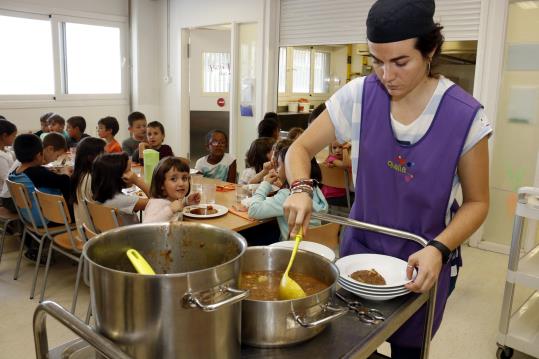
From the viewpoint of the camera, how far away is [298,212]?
1023mm

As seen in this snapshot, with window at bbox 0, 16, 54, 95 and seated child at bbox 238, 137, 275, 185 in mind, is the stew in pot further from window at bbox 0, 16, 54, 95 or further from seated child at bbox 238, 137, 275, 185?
window at bbox 0, 16, 54, 95

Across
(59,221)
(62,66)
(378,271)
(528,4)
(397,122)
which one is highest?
(528,4)

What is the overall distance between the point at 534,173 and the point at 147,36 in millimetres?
5071

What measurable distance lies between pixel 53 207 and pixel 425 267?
242 centimetres

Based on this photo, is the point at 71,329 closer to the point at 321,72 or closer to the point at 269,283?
the point at 269,283

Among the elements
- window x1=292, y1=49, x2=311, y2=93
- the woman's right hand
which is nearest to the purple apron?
the woman's right hand

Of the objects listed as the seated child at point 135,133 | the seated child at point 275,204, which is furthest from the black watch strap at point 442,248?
the seated child at point 135,133

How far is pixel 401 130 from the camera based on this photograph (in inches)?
44.8

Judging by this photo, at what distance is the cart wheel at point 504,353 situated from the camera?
2.29 meters

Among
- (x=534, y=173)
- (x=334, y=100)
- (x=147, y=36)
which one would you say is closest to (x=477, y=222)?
(x=334, y=100)

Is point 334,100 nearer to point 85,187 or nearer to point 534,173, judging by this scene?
point 85,187

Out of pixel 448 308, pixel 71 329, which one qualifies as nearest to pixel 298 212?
pixel 71 329

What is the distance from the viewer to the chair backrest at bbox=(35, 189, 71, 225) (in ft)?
8.80

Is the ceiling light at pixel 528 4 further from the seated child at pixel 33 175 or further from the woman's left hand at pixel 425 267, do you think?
the seated child at pixel 33 175
